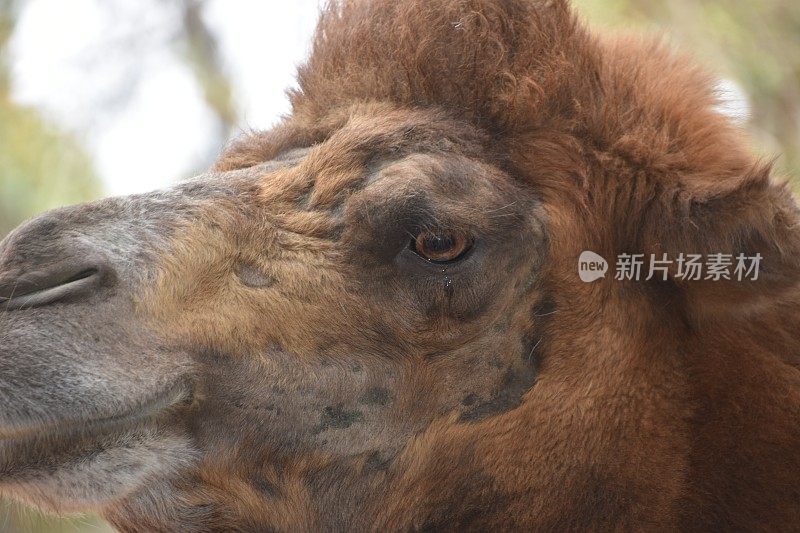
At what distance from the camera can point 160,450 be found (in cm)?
252

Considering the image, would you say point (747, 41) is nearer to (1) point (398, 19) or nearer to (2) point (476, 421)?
(1) point (398, 19)

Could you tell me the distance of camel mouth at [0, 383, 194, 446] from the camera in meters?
2.35

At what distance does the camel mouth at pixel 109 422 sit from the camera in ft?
7.72

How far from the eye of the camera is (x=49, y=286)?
2.48 m

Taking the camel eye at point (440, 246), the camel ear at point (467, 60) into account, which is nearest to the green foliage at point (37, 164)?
the camel ear at point (467, 60)

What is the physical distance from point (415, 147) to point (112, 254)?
2.90 ft

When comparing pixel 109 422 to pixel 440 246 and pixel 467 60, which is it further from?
pixel 467 60

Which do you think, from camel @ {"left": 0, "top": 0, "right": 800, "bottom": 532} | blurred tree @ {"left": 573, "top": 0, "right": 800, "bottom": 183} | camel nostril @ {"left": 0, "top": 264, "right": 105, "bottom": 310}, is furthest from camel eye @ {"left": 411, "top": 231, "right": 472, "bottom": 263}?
blurred tree @ {"left": 573, "top": 0, "right": 800, "bottom": 183}

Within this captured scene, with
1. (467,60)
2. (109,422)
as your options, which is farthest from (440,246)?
(109,422)

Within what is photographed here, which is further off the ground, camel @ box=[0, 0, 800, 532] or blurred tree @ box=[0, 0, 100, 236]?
blurred tree @ box=[0, 0, 100, 236]

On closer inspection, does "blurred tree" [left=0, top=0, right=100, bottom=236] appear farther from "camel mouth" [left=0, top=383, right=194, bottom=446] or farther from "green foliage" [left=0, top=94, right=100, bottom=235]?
"camel mouth" [left=0, top=383, right=194, bottom=446]

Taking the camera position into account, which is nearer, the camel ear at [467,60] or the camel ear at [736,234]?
the camel ear at [736,234]

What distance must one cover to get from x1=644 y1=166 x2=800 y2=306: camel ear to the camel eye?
1.78 feet

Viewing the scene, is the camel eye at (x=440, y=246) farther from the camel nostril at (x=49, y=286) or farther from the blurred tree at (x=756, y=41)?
the blurred tree at (x=756, y=41)
